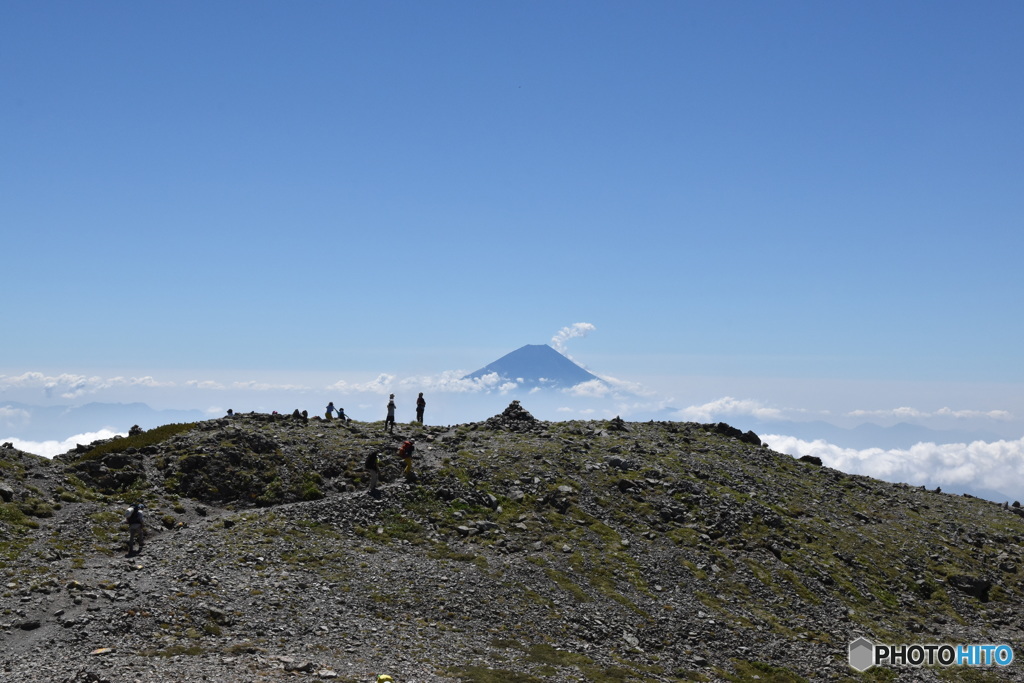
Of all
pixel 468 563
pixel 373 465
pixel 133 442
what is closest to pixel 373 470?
pixel 373 465

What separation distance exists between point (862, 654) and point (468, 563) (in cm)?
2501

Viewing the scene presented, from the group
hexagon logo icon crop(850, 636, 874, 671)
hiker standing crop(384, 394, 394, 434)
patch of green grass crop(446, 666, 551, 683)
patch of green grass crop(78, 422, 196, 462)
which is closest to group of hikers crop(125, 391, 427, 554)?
hiker standing crop(384, 394, 394, 434)

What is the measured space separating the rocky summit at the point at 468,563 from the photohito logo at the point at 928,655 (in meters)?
0.75

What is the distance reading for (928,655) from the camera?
137ft

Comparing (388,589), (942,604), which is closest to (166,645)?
(388,589)

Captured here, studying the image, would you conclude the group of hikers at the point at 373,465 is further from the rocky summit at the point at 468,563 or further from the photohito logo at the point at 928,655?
the photohito logo at the point at 928,655

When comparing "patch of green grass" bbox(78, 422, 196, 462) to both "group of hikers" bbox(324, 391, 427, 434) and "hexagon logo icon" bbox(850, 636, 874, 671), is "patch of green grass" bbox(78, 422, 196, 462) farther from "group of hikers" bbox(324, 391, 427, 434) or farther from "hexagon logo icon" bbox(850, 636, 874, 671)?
"hexagon logo icon" bbox(850, 636, 874, 671)

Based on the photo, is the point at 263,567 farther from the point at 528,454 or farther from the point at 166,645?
the point at 528,454

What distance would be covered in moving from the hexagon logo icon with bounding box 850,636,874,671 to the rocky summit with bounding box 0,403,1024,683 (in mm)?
685

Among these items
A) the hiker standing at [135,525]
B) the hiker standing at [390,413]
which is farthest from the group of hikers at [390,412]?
the hiker standing at [135,525]

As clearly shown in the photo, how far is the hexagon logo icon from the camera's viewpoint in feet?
126

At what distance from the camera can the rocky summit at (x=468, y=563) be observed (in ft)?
97.7

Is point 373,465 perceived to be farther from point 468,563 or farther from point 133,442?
point 133,442

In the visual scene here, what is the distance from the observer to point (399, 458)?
58531mm
